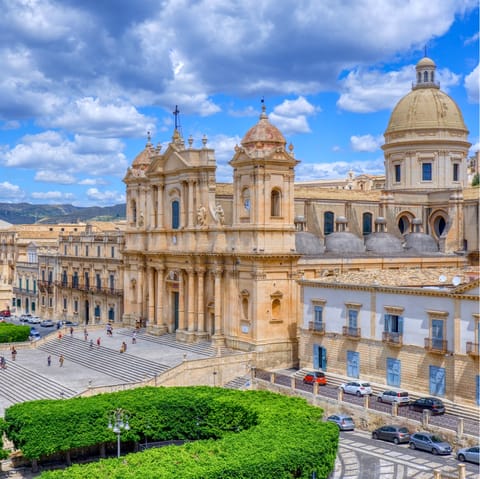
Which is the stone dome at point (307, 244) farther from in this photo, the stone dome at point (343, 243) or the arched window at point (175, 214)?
the arched window at point (175, 214)

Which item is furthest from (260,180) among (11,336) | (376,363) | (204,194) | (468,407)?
(11,336)

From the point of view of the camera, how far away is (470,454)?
31344 millimetres

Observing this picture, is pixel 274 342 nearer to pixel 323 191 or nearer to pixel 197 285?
pixel 197 285

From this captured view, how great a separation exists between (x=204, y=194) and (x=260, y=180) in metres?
6.22

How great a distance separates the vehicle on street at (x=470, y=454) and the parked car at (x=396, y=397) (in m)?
6.44

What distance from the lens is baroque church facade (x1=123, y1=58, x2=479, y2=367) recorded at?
48438 millimetres

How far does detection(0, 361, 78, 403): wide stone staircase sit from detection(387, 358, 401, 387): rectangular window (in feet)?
55.0

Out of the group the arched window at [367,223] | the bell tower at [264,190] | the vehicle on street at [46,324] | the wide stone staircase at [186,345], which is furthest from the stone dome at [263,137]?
the vehicle on street at [46,324]

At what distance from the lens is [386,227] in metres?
64.0

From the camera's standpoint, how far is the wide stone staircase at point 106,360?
45.3 metres

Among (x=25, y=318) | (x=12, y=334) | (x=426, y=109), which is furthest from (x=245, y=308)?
(x=25, y=318)

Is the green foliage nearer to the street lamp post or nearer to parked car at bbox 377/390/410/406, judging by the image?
the street lamp post

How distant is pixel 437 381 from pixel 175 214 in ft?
80.4

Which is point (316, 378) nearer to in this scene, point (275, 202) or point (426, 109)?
point (275, 202)
